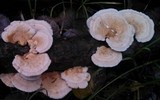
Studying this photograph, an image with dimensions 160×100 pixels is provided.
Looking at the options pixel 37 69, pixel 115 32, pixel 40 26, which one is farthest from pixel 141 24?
pixel 37 69

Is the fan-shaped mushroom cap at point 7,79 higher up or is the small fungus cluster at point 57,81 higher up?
the fan-shaped mushroom cap at point 7,79

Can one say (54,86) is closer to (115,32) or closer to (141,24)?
(115,32)

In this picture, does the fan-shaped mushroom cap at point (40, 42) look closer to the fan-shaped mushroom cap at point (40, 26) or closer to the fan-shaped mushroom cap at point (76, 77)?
the fan-shaped mushroom cap at point (40, 26)

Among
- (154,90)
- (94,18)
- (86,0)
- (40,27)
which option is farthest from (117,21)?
(154,90)

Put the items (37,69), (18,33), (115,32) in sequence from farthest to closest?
(115,32)
(18,33)
(37,69)

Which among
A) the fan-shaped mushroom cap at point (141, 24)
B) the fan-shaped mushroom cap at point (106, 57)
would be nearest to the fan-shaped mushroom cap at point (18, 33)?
the fan-shaped mushroom cap at point (106, 57)
